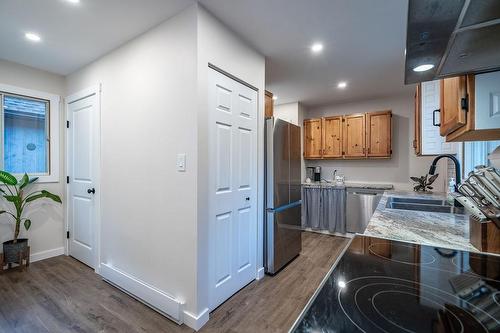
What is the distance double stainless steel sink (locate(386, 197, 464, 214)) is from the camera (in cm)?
186

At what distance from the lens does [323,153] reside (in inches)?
183

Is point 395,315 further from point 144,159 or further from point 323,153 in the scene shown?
point 323,153

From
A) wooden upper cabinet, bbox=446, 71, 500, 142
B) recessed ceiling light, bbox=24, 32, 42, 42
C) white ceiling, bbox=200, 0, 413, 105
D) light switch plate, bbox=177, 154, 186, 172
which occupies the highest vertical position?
white ceiling, bbox=200, 0, 413, 105

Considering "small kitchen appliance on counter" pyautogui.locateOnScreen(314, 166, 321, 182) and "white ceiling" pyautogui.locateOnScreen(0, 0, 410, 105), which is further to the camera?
"small kitchen appliance on counter" pyautogui.locateOnScreen(314, 166, 321, 182)

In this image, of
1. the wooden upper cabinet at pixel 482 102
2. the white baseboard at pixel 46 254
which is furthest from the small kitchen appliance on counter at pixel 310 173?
the white baseboard at pixel 46 254

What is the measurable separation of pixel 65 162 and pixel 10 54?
4.50 feet

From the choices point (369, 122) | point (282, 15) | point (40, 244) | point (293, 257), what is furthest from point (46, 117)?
point (369, 122)

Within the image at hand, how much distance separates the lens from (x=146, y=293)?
6.92 feet

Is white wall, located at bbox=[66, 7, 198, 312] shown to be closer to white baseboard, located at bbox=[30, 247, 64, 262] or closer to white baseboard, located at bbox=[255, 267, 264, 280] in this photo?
white baseboard, located at bbox=[255, 267, 264, 280]

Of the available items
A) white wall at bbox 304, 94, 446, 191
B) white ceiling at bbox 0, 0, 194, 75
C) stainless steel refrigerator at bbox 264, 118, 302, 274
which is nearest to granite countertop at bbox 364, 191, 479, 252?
stainless steel refrigerator at bbox 264, 118, 302, 274

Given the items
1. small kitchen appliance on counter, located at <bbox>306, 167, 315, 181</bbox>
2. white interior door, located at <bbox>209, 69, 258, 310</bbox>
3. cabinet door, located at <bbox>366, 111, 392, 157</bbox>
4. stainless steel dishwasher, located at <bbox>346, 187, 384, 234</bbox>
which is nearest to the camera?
white interior door, located at <bbox>209, 69, 258, 310</bbox>

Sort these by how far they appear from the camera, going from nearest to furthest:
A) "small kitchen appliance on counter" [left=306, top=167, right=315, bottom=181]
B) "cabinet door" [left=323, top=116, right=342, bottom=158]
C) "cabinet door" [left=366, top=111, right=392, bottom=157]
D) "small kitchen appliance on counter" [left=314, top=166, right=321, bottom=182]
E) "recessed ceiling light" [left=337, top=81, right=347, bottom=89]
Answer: "recessed ceiling light" [left=337, top=81, right=347, bottom=89], "cabinet door" [left=366, top=111, right=392, bottom=157], "cabinet door" [left=323, top=116, right=342, bottom=158], "small kitchen appliance on counter" [left=314, top=166, right=321, bottom=182], "small kitchen appliance on counter" [left=306, top=167, right=315, bottom=181]

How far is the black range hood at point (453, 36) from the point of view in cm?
62

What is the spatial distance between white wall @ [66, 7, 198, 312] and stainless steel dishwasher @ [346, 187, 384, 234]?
3.12 metres
